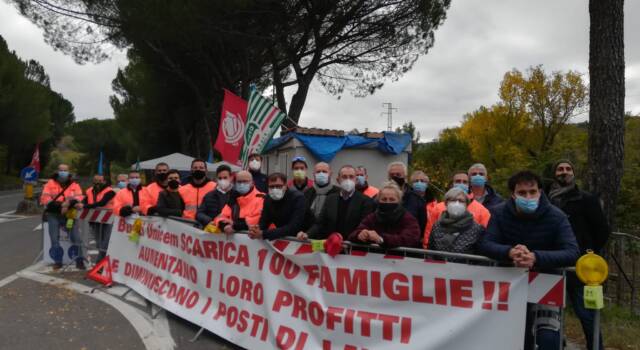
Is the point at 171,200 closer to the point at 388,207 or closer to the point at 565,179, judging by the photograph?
the point at 388,207

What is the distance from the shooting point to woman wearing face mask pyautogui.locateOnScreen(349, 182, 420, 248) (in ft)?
12.9

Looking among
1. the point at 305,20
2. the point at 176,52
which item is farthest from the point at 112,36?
the point at 305,20

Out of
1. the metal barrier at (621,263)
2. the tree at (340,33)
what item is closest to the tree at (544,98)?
the tree at (340,33)

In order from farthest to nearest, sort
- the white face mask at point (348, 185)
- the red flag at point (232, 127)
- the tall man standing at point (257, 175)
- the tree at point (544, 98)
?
the tree at point (544, 98) < the red flag at point (232, 127) < the tall man standing at point (257, 175) < the white face mask at point (348, 185)

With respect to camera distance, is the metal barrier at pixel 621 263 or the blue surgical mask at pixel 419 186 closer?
the blue surgical mask at pixel 419 186

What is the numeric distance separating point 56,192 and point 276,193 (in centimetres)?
519

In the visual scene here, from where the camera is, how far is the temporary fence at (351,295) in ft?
10.7

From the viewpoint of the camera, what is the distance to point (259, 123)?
840cm

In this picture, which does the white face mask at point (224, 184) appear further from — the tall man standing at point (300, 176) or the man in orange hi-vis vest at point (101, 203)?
the man in orange hi-vis vest at point (101, 203)

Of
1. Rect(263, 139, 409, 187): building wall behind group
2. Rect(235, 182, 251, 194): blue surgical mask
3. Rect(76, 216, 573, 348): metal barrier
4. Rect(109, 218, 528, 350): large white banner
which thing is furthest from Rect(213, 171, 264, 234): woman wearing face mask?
Rect(263, 139, 409, 187): building wall behind group

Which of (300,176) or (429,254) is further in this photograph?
(300,176)

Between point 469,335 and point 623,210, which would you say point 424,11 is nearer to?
point 623,210

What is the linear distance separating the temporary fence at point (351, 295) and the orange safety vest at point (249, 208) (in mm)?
418

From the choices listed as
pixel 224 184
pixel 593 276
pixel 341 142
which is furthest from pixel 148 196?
pixel 341 142
